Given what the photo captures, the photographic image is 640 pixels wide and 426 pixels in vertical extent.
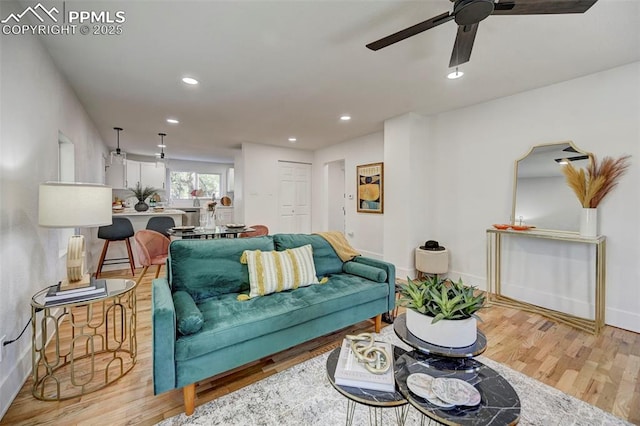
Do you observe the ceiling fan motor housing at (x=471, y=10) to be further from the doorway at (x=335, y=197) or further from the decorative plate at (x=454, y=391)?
the doorway at (x=335, y=197)

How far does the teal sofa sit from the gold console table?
1.61 meters

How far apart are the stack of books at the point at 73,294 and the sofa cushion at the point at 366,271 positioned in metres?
2.00

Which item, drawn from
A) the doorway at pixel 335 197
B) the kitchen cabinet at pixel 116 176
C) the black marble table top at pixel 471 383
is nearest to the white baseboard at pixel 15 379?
the black marble table top at pixel 471 383

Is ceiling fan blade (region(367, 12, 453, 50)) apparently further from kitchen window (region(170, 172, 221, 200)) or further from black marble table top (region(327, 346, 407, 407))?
kitchen window (region(170, 172, 221, 200))

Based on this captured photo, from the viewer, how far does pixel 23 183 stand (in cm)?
186

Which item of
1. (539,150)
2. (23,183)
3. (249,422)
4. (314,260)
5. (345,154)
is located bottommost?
(249,422)

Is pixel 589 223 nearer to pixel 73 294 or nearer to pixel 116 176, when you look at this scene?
pixel 73 294

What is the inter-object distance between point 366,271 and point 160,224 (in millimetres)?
3767

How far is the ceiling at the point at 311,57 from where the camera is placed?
1.90 meters

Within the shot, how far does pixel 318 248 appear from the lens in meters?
2.82

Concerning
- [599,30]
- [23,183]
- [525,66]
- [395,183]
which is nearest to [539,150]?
[525,66]

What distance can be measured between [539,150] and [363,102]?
6.97 ft

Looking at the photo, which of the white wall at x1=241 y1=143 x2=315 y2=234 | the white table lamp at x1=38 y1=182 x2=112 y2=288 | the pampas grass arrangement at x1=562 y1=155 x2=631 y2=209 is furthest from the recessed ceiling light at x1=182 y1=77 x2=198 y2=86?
the pampas grass arrangement at x1=562 y1=155 x2=631 y2=209

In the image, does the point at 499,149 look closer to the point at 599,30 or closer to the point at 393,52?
the point at 599,30
